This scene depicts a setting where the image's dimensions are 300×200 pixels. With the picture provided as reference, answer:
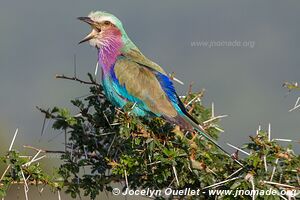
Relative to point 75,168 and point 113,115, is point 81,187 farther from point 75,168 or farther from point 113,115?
point 113,115

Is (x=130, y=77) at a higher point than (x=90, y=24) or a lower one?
lower

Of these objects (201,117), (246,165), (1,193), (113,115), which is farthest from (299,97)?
(1,193)

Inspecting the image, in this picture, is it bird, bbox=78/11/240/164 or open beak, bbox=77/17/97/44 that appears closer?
bird, bbox=78/11/240/164

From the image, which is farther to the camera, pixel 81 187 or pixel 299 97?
pixel 81 187

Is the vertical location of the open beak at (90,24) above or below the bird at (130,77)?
above

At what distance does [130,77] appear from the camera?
18.6 ft

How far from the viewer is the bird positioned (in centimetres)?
527

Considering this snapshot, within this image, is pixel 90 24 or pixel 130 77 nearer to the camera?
pixel 130 77

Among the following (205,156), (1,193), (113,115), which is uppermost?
(113,115)

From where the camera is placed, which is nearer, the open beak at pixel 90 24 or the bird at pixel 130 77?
the bird at pixel 130 77

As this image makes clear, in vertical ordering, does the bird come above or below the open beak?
below

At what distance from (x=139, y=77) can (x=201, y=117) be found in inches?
36.2

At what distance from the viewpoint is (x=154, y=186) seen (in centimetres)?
423

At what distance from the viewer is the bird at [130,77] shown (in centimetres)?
527
